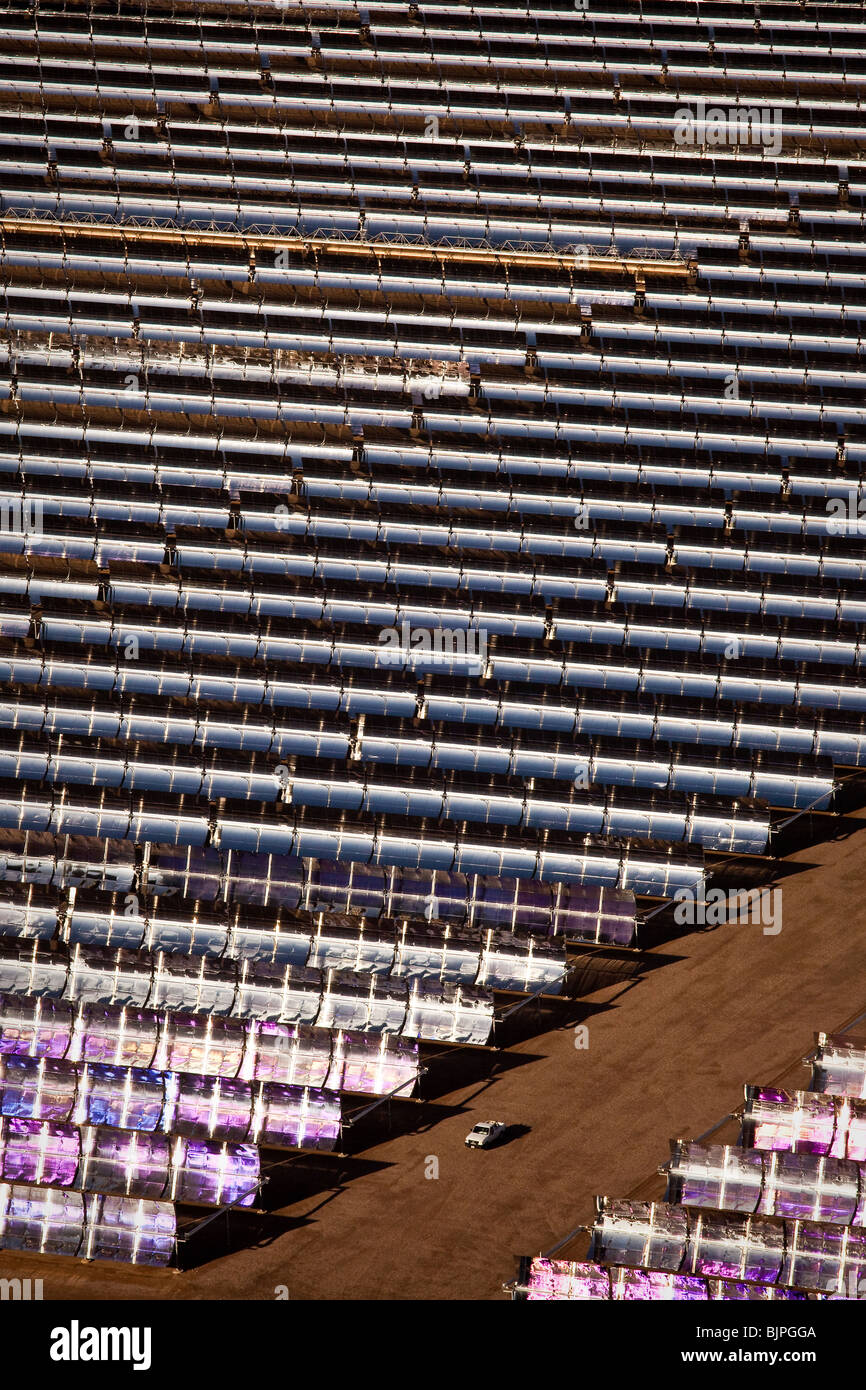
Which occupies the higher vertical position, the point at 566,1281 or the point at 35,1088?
the point at 35,1088

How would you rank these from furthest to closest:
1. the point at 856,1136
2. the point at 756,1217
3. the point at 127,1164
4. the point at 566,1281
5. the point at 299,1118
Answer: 1. the point at 299,1118
2. the point at 856,1136
3. the point at 127,1164
4. the point at 756,1217
5. the point at 566,1281

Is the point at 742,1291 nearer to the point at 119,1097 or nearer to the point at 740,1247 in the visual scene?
the point at 740,1247

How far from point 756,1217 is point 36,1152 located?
1253 centimetres

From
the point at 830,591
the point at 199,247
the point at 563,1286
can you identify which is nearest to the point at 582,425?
the point at 830,591

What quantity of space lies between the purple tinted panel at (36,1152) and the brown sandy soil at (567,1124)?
5.47ft

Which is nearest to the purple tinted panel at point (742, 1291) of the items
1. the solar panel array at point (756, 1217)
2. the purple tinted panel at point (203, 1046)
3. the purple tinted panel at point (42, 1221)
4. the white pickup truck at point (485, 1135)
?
the solar panel array at point (756, 1217)

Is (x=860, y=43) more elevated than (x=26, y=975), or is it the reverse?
(x=860, y=43)

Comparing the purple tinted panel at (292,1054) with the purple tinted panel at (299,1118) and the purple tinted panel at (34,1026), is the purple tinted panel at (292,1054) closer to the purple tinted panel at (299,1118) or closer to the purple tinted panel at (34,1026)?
the purple tinted panel at (299,1118)

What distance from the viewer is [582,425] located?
1853 inches

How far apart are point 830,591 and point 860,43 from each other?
79.7ft

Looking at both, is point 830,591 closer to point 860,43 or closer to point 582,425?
point 582,425

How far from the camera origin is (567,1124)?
3133 cm

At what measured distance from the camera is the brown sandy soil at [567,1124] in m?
28.5

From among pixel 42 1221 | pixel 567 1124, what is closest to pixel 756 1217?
pixel 567 1124
